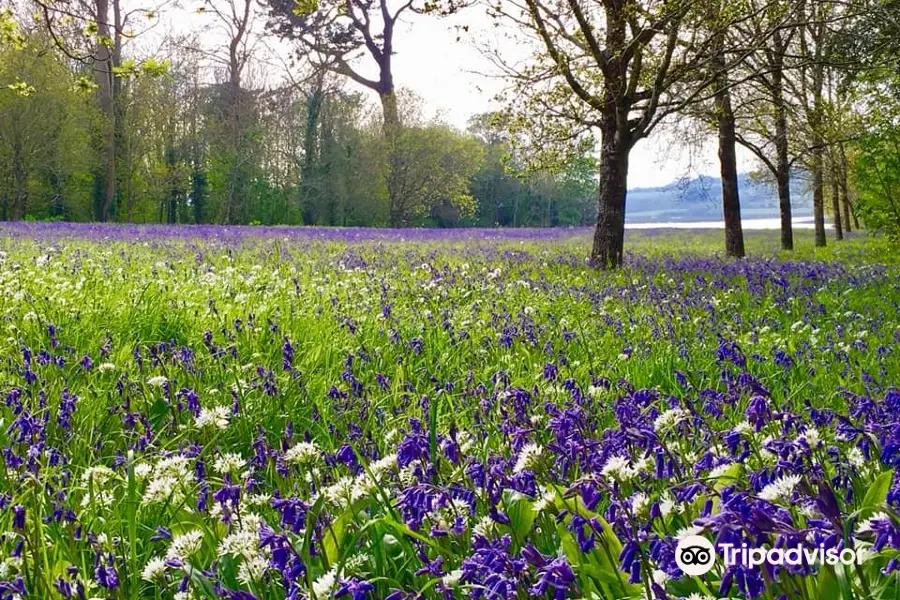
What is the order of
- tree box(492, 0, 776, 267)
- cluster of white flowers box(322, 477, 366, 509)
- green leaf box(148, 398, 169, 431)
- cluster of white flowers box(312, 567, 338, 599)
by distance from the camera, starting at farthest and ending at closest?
tree box(492, 0, 776, 267), green leaf box(148, 398, 169, 431), cluster of white flowers box(322, 477, 366, 509), cluster of white flowers box(312, 567, 338, 599)

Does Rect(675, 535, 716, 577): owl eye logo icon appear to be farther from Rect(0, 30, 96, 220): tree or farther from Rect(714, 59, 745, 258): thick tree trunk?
Rect(0, 30, 96, 220): tree

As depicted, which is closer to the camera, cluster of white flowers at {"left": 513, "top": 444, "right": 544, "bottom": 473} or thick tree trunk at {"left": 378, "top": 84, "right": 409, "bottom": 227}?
cluster of white flowers at {"left": 513, "top": 444, "right": 544, "bottom": 473}

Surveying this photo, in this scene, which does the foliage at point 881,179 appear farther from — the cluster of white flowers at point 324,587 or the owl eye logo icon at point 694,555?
the cluster of white flowers at point 324,587

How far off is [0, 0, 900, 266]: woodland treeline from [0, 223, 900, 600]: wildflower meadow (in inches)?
182

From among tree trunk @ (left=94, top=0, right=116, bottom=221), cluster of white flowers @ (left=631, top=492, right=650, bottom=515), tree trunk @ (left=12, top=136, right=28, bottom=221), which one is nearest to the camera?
cluster of white flowers @ (left=631, top=492, right=650, bottom=515)

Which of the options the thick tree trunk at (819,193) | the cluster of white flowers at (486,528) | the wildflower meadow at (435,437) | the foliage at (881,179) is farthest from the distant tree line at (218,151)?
the cluster of white flowers at (486,528)

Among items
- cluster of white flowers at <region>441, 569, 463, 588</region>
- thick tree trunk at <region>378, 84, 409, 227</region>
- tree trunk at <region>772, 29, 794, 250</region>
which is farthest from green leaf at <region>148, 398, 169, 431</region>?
thick tree trunk at <region>378, 84, 409, 227</region>

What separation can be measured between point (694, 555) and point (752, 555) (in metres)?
0.19

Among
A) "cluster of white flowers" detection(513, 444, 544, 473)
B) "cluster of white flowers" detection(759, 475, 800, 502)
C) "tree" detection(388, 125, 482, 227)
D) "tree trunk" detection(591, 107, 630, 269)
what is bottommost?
"cluster of white flowers" detection(513, 444, 544, 473)

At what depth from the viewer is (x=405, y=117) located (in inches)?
1975

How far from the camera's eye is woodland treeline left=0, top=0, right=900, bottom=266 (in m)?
12.0

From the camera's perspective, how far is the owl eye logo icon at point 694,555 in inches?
61.3

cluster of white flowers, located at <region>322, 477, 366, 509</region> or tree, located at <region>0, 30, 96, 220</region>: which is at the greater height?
tree, located at <region>0, 30, 96, 220</region>

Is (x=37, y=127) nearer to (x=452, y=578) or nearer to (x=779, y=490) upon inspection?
(x=452, y=578)
